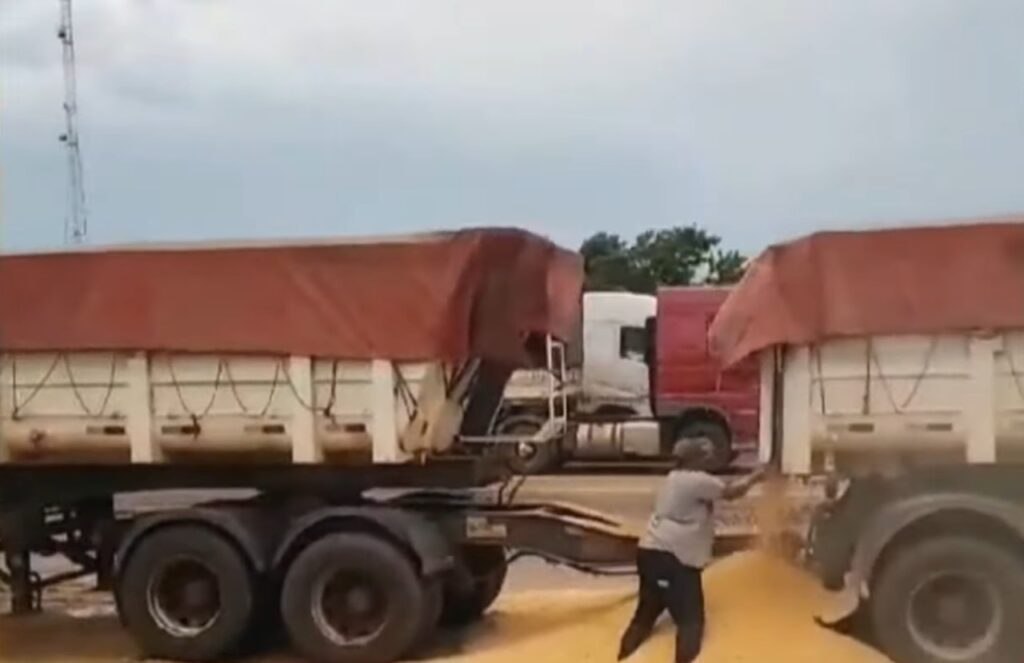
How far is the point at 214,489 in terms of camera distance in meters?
9.40

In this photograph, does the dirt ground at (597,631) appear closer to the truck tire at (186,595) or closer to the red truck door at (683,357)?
the truck tire at (186,595)

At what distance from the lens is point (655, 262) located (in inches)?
739

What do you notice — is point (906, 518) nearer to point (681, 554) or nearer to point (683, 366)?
point (681, 554)

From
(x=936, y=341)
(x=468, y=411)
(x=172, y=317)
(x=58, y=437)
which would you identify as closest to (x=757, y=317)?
(x=936, y=341)

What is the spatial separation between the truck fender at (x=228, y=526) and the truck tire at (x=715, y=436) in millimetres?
2224

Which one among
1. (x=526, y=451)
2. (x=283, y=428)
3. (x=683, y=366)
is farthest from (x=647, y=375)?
(x=283, y=428)

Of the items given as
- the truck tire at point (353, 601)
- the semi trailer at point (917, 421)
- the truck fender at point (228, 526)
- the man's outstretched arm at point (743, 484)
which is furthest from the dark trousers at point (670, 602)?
the truck fender at point (228, 526)

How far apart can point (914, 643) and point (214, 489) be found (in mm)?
3599

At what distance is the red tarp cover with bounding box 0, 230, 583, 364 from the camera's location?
8.97 metres

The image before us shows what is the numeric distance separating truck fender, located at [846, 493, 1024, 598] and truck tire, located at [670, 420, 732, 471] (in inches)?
31.8

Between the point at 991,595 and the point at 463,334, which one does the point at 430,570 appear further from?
the point at 991,595

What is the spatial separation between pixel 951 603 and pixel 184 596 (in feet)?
12.3

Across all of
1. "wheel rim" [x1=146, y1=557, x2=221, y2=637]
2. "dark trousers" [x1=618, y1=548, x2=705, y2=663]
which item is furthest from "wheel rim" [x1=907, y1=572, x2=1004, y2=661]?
"wheel rim" [x1=146, y1=557, x2=221, y2=637]

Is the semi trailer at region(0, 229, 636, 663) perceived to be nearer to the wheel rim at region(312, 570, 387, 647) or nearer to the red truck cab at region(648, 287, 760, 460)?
the wheel rim at region(312, 570, 387, 647)
